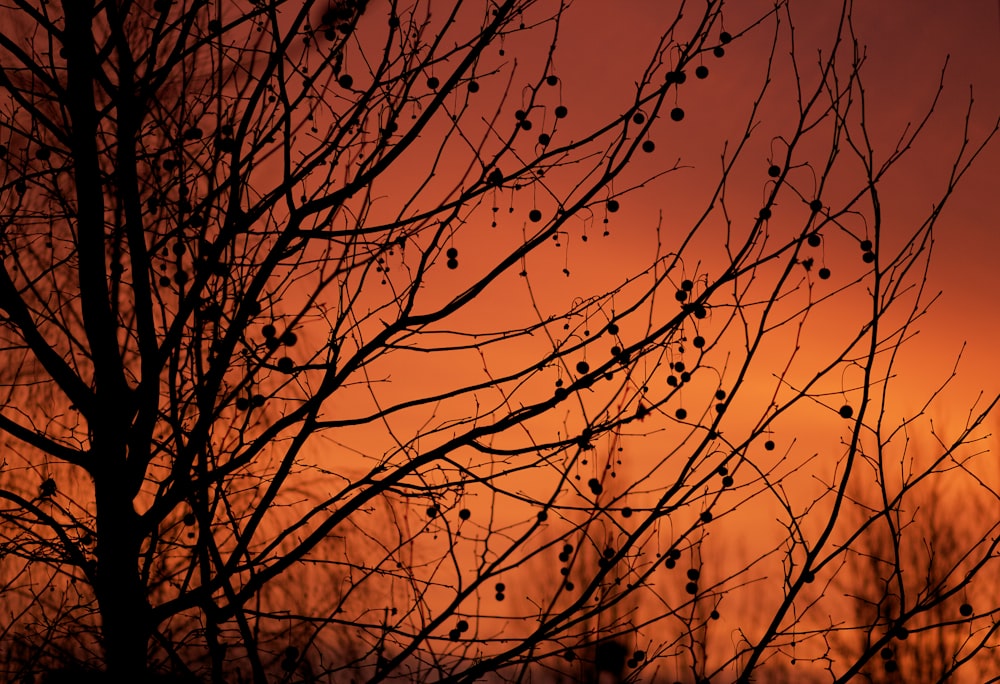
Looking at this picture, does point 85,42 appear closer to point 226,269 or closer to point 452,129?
point 226,269

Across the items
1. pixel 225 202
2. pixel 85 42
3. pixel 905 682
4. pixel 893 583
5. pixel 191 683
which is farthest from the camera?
pixel 893 583

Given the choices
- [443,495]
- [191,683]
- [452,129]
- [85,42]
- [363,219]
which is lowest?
[191,683]

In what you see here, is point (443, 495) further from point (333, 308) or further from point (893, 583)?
point (893, 583)

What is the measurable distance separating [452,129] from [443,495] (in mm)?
1354

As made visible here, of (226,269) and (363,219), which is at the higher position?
(363,219)

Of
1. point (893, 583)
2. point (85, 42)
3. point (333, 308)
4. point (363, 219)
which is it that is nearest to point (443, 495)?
point (333, 308)

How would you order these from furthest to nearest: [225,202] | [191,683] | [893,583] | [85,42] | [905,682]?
[893,583] < [905,682] < [225,202] < [85,42] < [191,683]

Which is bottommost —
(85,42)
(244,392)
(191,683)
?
(191,683)

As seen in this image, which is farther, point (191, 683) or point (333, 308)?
point (333, 308)

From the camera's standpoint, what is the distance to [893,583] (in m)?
14.4

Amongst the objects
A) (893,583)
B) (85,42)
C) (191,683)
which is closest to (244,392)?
(191,683)

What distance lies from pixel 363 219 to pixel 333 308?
0.35 metres

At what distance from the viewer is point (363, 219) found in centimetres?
358

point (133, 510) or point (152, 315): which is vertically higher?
point (152, 315)
